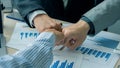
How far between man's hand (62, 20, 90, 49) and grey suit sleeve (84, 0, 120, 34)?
0.06 meters

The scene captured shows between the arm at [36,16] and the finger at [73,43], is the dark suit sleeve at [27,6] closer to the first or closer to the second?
the arm at [36,16]

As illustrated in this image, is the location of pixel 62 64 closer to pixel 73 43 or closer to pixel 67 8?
pixel 73 43

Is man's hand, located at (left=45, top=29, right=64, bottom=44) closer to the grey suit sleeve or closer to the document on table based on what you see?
the document on table

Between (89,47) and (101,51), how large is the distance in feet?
0.16

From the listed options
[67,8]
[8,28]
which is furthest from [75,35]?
[67,8]

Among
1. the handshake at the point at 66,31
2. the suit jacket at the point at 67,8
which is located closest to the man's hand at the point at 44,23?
the handshake at the point at 66,31

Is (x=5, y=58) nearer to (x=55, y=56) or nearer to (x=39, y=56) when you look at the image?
(x=39, y=56)

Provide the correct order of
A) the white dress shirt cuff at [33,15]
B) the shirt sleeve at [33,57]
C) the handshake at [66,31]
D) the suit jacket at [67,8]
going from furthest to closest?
the suit jacket at [67,8], the white dress shirt cuff at [33,15], the handshake at [66,31], the shirt sleeve at [33,57]

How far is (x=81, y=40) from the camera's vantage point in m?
0.96

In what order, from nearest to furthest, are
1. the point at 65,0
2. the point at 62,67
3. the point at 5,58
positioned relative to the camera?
the point at 5,58, the point at 62,67, the point at 65,0

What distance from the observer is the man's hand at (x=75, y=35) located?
37.1 inches

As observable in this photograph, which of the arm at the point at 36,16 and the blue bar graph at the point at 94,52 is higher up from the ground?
the arm at the point at 36,16

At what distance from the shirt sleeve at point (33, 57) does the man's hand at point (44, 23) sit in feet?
0.56

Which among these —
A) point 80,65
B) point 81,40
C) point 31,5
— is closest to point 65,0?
point 31,5
